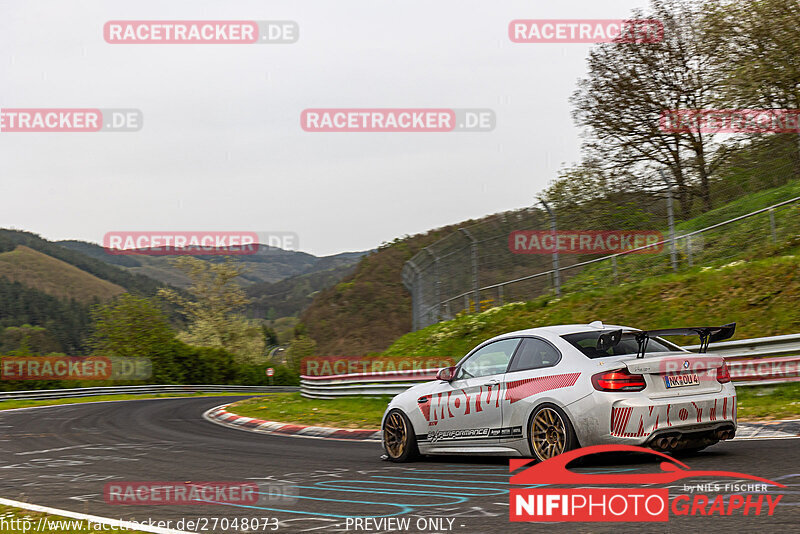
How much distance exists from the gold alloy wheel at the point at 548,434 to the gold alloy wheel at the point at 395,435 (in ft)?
7.31

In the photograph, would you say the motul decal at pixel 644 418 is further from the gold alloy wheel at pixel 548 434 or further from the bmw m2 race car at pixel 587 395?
the gold alloy wheel at pixel 548 434

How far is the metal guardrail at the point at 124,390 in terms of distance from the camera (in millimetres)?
36688

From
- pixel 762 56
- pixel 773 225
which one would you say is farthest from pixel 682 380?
pixel 762 56

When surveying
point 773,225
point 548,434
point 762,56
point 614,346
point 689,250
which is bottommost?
point 548,434

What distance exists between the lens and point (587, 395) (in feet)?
22.5

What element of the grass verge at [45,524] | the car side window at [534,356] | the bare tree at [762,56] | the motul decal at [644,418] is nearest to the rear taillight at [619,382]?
the motul decal at [644,418]

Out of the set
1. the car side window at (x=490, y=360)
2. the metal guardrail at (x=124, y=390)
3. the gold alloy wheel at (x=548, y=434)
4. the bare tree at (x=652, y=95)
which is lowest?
the metal guardrail at (x=124, y=390)

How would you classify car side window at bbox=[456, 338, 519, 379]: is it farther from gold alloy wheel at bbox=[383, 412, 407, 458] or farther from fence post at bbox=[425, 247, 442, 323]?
fence post at bbox=[425, 247, 442, 323]

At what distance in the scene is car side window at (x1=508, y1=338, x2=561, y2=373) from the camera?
297 inches

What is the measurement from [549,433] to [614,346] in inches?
41.0

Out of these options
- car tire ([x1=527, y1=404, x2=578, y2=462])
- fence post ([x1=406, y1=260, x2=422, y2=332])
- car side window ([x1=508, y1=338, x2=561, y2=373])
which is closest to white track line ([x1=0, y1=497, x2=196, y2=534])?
car tire ([x1=527, y1=404, x2=578, y2=462])

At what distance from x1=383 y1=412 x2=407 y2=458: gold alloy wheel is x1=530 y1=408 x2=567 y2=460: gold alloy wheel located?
7.31 feet

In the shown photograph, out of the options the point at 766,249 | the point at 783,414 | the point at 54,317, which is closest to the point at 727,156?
the point at 766,249

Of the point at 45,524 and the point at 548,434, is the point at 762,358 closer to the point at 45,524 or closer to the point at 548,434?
the point at 548,434
